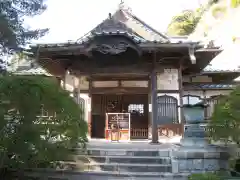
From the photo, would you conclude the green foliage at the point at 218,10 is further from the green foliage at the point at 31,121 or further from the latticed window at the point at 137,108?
the green foliage at the point at 31,121

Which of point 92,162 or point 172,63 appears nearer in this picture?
point 92,162

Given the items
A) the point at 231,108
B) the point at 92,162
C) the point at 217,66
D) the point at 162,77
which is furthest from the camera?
the point at 217,66

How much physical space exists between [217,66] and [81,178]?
39.1 ft

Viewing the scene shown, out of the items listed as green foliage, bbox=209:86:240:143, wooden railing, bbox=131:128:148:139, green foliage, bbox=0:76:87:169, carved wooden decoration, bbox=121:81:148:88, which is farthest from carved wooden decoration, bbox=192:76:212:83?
green foliage, bbox=0:76:87:169

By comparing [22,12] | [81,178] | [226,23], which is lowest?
[81,178]

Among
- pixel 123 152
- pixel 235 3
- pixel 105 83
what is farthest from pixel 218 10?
pixel 123 152

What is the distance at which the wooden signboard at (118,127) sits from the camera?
13.2 metres

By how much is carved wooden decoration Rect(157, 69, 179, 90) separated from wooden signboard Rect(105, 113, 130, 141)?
2.42 metres

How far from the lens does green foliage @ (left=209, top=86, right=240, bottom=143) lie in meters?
7.61

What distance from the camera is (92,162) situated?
343 inches

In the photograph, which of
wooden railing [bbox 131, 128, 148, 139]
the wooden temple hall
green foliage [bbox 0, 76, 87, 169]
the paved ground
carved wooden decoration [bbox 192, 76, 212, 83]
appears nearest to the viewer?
green foliage [bbox 0, 76, 87, 169]

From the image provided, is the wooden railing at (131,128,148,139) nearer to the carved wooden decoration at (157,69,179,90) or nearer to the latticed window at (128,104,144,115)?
the latticed window at (128,104,144,115)

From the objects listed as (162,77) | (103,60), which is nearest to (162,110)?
(162,77)

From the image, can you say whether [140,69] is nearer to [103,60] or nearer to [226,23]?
[103,60]
